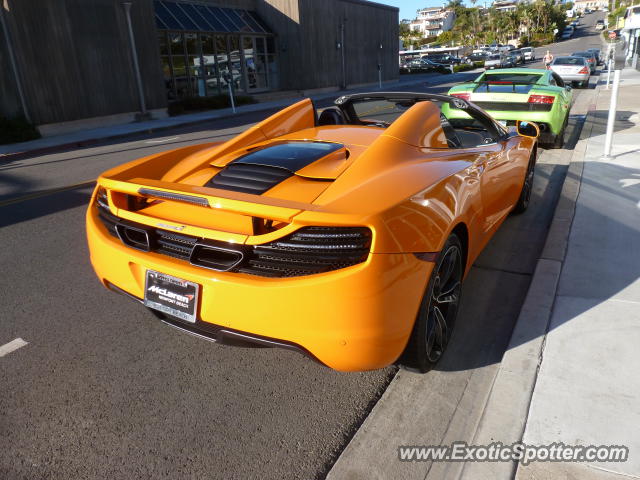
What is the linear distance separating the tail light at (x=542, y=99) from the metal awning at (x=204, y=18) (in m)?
17.4

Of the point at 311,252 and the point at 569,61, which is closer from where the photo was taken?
the point at 311,252

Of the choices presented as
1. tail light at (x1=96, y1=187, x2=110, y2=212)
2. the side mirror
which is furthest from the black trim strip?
the side mirror

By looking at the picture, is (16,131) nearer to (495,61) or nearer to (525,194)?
(525,194)

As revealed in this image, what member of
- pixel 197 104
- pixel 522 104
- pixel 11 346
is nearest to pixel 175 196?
pixel 11 346

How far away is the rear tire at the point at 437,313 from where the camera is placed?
246 cm

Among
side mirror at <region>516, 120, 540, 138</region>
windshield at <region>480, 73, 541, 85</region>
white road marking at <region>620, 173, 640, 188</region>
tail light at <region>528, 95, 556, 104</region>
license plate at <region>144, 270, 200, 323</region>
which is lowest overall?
white road marking at <region>620, 173, 640, 188</region>

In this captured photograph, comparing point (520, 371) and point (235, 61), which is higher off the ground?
point (235, 61)

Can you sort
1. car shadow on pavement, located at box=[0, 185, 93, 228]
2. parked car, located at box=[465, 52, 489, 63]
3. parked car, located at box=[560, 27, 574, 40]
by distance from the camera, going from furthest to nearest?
1. parked car, located at box=[560, 27, 574, 40]
2. parked car, located at box=[465, 52, 489, 63]
3. car shadow on pavement, located at box=[0, 185, 93, 228]

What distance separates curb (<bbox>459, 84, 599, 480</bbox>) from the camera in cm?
217

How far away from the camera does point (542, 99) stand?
8422 mm

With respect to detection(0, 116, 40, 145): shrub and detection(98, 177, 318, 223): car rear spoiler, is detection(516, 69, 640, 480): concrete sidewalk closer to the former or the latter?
detection(98, 177, 318, 223): car rear spoiler

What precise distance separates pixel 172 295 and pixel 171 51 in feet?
Answer: 73.1

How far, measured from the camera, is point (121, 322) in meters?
3.44

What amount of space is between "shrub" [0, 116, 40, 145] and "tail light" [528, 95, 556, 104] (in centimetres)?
1344
